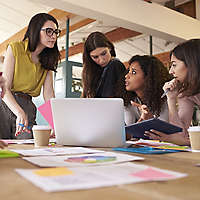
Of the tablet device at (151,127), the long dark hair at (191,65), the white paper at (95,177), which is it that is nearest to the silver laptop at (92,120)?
the tablet device at (151,127)

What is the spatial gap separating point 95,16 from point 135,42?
1.89m

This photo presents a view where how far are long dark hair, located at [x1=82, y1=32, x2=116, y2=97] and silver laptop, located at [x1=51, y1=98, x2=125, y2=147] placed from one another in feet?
3.32

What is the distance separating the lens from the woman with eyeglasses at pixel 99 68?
1.99 m

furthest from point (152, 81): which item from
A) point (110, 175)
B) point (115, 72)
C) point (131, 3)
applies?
point (131, 3)

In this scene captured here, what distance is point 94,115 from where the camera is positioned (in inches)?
39.8

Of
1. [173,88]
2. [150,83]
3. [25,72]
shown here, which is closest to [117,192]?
[173,88]

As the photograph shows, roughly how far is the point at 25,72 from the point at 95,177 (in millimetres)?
1479

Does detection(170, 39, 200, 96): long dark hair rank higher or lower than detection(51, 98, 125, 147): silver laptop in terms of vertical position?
higher

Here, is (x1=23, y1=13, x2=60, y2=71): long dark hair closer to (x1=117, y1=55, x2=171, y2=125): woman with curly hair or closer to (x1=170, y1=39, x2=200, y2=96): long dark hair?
(x1=117, y1=55, x2=171, y2=125): woman with curly hair

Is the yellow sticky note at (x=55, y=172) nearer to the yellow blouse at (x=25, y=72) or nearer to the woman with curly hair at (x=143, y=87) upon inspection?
the yellow blouse at (x=25, y=72)

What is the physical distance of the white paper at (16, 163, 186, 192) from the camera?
0.35 metres

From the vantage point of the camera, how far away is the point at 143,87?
6.62 feet

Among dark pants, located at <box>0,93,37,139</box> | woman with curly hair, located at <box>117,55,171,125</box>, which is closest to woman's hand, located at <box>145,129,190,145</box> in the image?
woman with curly hair, located at <box>117,55,171,125</box>

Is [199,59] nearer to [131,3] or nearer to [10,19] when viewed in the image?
[131,3]
